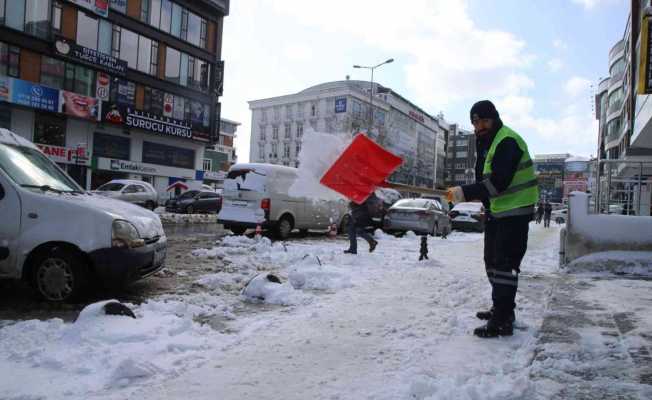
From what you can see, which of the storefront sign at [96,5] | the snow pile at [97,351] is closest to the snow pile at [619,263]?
the snow pile at [97,351]

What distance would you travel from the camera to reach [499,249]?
4262mm

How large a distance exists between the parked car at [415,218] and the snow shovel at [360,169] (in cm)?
1000

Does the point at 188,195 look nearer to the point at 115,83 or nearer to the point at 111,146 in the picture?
the point at 111,146

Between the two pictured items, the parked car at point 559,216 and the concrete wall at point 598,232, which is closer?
the concrete wall at point 598,232

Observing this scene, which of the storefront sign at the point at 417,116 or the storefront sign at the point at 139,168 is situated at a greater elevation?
the storefront sign at the point at 417,116

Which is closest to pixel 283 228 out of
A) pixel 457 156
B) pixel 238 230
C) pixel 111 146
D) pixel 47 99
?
pixel 238 230

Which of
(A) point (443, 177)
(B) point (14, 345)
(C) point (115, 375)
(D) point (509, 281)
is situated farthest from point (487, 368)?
(A) point (443, 177)

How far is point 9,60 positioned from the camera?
27109mm

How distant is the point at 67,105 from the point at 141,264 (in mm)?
28642

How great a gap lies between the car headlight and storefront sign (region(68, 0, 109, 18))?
3024 centimetres

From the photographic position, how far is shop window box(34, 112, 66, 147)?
2924 cm

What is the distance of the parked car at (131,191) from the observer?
2153 cm

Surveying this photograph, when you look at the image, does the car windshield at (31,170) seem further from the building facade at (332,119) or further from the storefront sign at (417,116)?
the storefront sign at (417,116)

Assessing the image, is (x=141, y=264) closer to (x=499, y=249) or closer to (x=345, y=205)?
(x=499, y=249)
